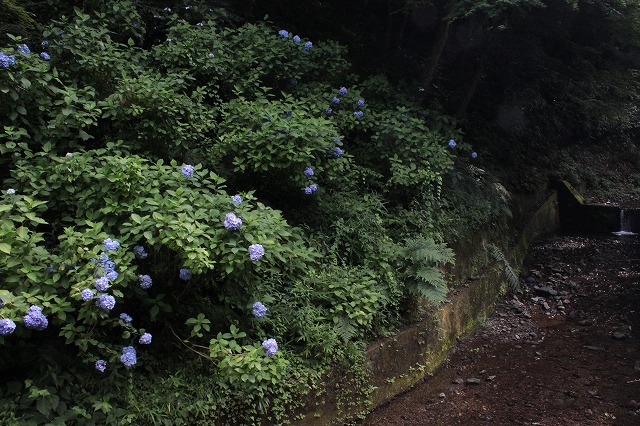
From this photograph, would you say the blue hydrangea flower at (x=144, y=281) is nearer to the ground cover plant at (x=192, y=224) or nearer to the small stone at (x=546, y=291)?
the ground cover plant at (x=192, y=224)

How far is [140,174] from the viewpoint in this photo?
3934 millimetres

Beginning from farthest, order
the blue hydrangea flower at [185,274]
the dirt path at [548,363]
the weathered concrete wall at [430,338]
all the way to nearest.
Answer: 1. the dirt path at [548,363]
2. the weathered concrete wall at [430,338]
3. the blue hydrangea flower at [185,274]

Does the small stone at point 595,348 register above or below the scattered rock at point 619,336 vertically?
below

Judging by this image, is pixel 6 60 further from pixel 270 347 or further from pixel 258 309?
pixel 270 347

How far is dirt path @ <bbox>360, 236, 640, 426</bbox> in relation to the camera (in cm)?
523

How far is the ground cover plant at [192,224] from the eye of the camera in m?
3.48

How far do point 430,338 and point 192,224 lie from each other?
3283 millimetres

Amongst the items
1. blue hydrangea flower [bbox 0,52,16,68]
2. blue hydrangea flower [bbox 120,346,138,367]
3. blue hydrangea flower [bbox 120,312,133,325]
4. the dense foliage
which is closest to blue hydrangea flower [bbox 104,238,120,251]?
the dense foliage

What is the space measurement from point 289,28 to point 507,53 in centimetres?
467

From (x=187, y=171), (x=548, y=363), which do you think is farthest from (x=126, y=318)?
(x=548, y=363)

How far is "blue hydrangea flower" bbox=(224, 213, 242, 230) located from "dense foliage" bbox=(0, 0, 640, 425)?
10 mm

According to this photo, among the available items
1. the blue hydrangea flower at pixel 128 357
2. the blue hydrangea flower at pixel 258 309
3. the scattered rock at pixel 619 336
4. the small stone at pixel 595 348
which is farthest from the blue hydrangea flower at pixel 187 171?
the scattered rock at pixel 619 336

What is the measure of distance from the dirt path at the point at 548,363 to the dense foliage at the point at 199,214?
88cm

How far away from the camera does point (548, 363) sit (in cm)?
630
